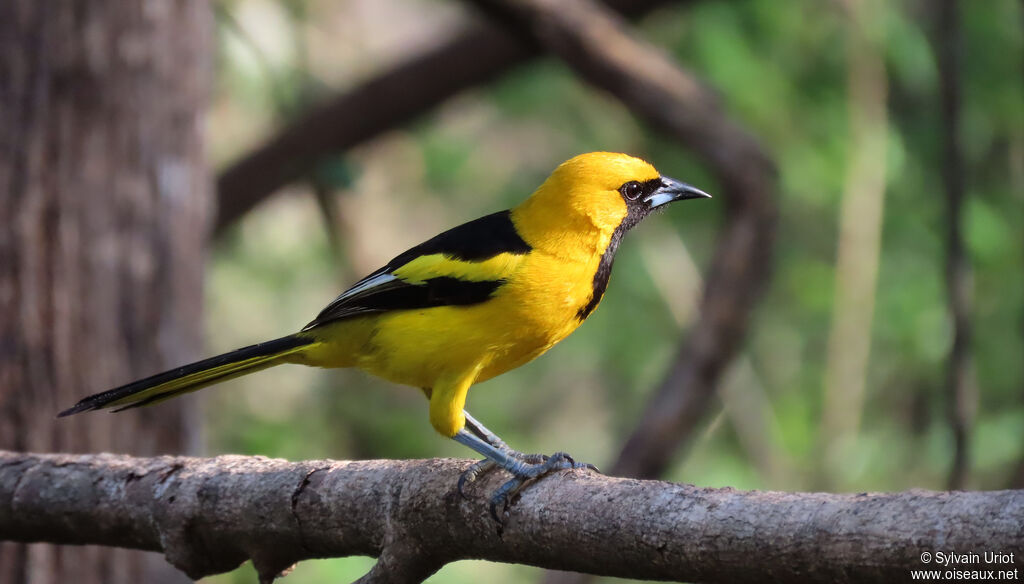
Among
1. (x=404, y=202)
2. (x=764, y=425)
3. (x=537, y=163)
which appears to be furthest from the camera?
(x=404, y=202)

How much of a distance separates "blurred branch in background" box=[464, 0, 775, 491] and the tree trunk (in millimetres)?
2215

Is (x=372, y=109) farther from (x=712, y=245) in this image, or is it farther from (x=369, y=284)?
(x=369, y=284)

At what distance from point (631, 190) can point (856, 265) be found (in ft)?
10.9

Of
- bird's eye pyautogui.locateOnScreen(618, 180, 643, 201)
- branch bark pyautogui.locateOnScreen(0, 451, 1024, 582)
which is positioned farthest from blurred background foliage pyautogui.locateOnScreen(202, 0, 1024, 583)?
branch bark pyautogui.locateOnScreen(0, 451, 1024, 582)

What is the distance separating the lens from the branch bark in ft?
7.26

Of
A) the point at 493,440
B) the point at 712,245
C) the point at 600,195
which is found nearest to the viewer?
the point at 493,440

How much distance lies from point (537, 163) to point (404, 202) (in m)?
1.65

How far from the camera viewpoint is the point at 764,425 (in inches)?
302

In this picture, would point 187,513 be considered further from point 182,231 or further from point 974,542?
point 974,542

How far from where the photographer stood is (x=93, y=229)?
191 inches

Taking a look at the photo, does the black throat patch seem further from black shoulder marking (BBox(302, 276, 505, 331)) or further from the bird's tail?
the bird's tail

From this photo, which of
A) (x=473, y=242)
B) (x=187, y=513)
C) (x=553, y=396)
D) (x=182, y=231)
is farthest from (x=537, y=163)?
(x=187, y=513)

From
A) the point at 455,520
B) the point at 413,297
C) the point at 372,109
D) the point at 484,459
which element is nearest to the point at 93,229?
the point at 413,297

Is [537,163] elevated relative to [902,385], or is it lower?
elevated
